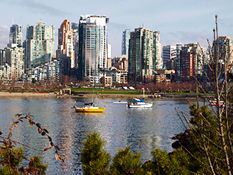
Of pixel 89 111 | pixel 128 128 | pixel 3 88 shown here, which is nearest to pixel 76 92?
pixel 3 88

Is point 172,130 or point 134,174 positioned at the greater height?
point 134,174

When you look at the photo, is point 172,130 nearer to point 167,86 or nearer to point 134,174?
point 134,174

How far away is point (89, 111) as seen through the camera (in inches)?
2965

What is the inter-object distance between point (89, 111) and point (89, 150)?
65.5m

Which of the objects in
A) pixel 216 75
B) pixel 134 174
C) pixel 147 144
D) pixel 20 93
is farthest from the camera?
pixel 20 93

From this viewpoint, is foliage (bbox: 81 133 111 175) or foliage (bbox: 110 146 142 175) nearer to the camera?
foliage (bbox: 110 146 142 175)

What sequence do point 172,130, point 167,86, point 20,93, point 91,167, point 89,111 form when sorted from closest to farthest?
1. point 91,167
2. point 172,130
3. point 89,111
4. point 20,93
5. point 167,86

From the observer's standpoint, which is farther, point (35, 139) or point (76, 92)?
point (76, 92)

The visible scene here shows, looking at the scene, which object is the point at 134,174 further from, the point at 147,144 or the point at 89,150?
the point at 147,144

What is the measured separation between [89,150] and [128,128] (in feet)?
132

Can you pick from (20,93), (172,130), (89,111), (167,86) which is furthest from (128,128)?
(167,86)

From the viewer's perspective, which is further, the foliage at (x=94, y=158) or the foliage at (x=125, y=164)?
the foliage at (x=94, y=158)

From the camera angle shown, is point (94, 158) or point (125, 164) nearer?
point (125, 164)

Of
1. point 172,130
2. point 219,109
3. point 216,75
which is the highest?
point 216,75
